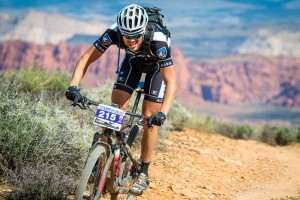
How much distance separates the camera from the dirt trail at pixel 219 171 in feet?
22.6

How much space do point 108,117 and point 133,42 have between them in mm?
917

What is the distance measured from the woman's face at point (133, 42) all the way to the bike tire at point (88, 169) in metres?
1.17

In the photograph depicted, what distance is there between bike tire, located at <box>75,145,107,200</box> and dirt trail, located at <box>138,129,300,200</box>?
6.43ft

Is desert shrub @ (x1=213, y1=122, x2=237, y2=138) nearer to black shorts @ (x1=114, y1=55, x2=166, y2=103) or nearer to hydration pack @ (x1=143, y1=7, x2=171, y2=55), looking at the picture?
black shorts @ (x1=114, y1=55, x2=166, y2=103)

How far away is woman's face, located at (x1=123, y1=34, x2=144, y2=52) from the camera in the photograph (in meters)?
4.98

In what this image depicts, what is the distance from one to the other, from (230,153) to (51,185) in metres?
5.51

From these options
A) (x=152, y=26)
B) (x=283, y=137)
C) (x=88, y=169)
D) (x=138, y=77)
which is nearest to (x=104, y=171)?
(x=88, y=169)

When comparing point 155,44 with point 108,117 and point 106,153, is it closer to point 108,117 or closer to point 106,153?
point 108,117

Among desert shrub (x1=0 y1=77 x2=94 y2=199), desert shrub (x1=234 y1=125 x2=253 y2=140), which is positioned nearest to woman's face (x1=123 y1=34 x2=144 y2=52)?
desert shrub (x1=0 y1=77 x2=94 y2=199)

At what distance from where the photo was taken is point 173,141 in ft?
33.9

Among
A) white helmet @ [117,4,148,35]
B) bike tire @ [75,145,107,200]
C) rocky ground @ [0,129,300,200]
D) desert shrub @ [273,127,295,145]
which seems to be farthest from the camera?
desert shrub @ [273,127,295,145]

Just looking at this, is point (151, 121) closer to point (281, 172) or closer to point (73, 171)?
point (73, 171)

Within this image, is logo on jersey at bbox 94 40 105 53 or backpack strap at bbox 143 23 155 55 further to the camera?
logo on jersey at bbox 94 40 105 53

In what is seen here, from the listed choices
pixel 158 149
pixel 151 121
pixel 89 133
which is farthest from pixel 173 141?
pixel 151 121
